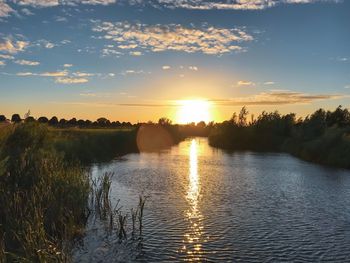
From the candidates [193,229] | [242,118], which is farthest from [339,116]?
[193,229]

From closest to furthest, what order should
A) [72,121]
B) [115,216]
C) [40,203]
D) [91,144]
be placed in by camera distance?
[40,203] < [115,216] < [91,144] < [72,121]

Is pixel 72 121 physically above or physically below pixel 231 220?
above

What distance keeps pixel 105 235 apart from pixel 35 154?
24.8 ft

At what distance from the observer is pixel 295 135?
83.5m

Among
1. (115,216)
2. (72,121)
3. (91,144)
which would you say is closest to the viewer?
(115,216)

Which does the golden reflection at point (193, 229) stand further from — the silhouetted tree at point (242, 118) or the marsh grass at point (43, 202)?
the silhouetted tree at point (242, 118)

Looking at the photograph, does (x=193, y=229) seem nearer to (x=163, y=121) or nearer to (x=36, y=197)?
(x=36, y=197)

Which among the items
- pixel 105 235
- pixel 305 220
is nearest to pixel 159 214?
pixel 105 235

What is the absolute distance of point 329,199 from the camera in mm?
30094

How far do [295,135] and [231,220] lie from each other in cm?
6417

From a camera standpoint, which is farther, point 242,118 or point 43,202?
point 242,118

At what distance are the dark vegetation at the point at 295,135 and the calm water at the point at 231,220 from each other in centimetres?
1905

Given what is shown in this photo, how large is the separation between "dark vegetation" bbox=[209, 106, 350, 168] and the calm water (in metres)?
19.0

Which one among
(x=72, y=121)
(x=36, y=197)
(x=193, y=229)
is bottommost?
(x=193, y=229)
